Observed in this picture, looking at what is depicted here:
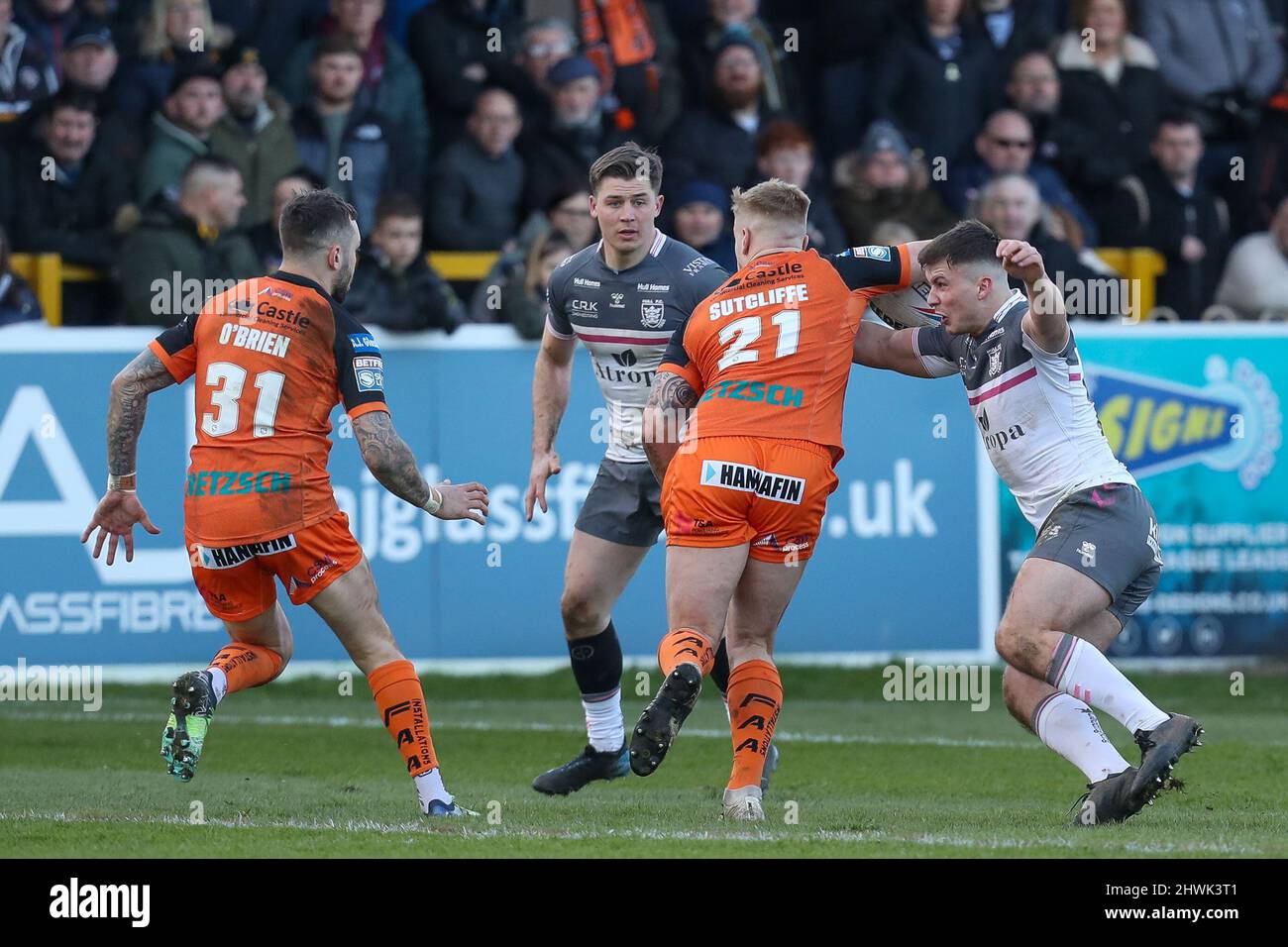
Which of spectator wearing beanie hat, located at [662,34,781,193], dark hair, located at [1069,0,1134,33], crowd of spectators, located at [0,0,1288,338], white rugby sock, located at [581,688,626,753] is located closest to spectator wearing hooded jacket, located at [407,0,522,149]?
crowd of spectators, located at [0,0,1288,338]

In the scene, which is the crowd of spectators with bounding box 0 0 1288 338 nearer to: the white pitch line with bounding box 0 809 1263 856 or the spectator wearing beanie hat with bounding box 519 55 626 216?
the spectator wearing beanie hat with bounding box 519 55 626 216

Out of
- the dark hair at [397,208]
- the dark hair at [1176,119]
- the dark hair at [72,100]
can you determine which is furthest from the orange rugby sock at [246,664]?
the dark hair at [1176,119]

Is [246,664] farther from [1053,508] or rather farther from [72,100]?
[72,100]

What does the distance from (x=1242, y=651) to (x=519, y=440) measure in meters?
5.10

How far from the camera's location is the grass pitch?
660cm

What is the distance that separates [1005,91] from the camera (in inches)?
607

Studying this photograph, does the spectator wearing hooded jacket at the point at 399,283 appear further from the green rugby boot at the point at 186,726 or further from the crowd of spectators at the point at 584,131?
the green rugby boot at the point at 186,726

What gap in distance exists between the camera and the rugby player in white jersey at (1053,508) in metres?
7.11

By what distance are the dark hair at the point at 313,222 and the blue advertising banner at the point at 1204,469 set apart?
687cm

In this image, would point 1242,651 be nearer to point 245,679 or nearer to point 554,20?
point 554,20

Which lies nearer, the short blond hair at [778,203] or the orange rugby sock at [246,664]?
the orange rugby sock at [246,664]

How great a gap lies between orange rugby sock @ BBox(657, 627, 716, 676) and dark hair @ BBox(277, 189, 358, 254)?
6.53 feet
